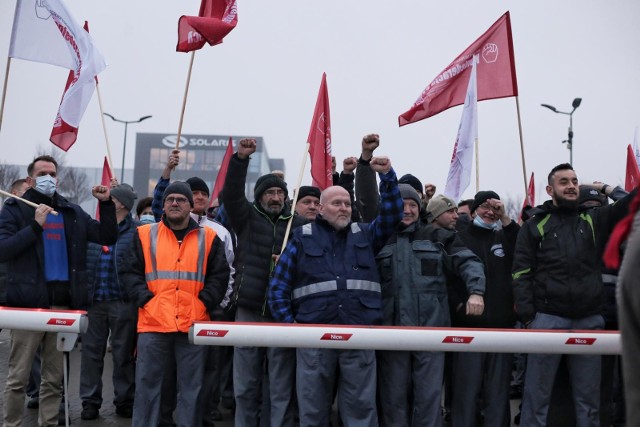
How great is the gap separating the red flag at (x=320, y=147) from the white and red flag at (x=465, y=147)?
1.49 metres

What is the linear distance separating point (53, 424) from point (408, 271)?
3.47 m

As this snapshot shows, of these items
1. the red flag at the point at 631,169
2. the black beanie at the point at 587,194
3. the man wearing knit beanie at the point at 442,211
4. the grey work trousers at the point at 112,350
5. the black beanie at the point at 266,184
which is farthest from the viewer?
the red flag at the point at 631,169

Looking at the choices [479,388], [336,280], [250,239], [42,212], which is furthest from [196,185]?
[479,388]

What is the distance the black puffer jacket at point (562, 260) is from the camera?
5953 millimetres

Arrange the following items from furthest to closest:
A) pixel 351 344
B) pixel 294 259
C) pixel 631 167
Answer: pixel 631 167, pixel 294 259, pixel 351 344

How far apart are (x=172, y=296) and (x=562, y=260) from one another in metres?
3.30

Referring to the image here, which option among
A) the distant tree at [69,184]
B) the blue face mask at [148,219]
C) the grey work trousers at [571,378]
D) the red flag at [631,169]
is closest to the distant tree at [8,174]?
Answer: the distant tree at [69,184]

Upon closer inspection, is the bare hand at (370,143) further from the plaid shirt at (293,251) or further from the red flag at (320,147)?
the red flag at (320,147)

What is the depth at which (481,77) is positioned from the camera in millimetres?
8242

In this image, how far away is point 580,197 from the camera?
665cm

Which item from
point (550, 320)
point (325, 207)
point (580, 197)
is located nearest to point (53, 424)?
point (325, 207)

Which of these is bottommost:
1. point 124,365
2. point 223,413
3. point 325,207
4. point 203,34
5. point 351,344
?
point 223,413

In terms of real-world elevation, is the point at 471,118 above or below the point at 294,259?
above

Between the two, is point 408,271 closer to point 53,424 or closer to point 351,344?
point 351,344
